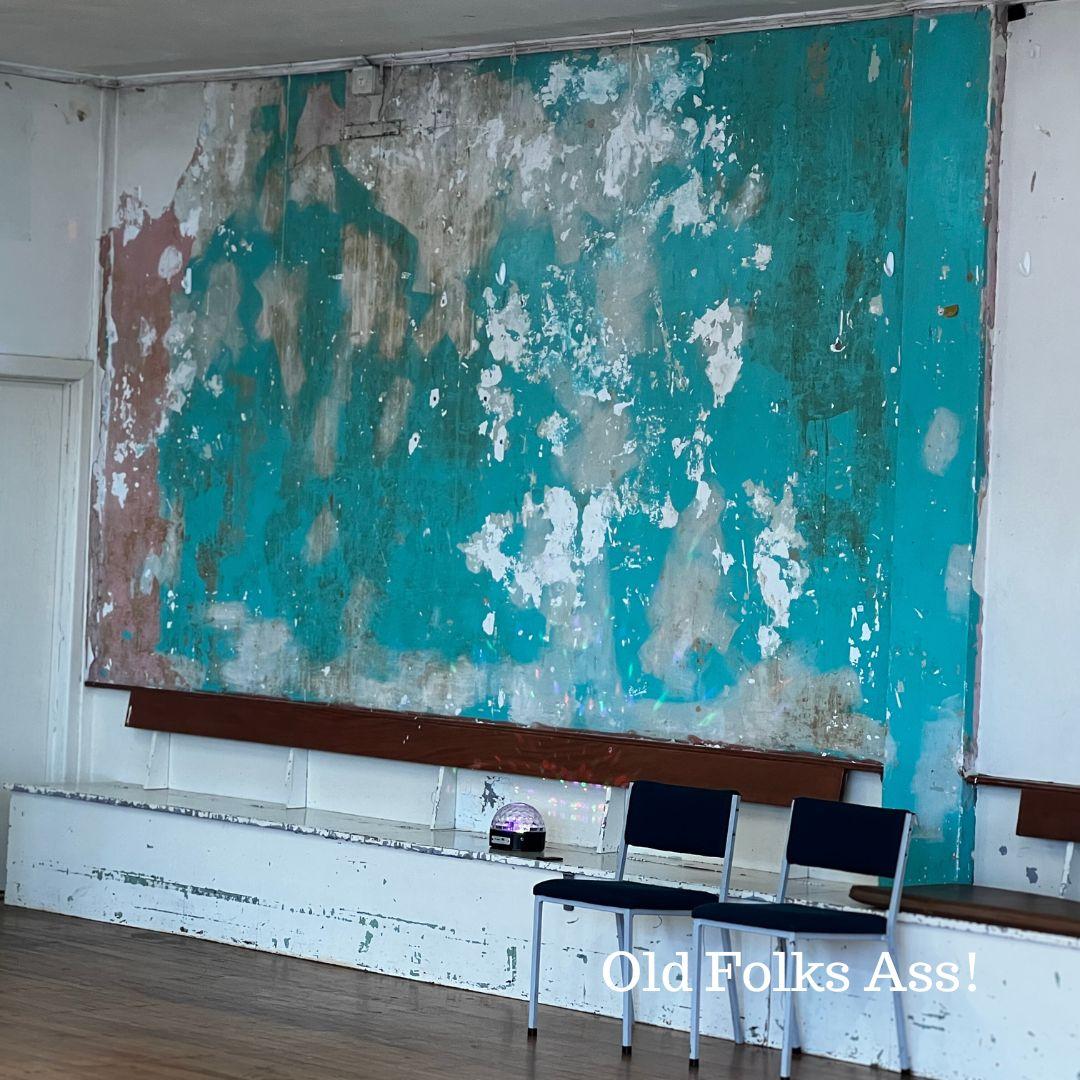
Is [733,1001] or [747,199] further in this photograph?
[747,199]

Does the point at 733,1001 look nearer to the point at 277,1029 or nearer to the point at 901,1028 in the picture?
the point at 901,1028

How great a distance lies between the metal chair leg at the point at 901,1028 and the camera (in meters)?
5.56

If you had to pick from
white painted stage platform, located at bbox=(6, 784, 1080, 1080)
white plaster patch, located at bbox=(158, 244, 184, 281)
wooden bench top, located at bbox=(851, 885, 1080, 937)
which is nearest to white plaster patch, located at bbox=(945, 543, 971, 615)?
wooden bench top, located at bbox=(851, 885, 1080, 937)

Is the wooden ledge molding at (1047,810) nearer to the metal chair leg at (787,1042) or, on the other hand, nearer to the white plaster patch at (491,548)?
the metal chair leg at (787,1042)

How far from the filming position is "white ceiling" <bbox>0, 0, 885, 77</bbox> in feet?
22.1

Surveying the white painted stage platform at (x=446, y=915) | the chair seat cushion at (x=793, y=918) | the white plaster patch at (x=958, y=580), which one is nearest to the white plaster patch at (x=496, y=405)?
the white painted stage platform at (x=446, y=915)

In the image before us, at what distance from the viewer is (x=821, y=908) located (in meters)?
5.64

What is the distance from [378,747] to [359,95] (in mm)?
2652

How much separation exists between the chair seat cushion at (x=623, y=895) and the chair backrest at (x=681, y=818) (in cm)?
18

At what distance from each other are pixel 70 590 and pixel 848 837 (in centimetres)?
408

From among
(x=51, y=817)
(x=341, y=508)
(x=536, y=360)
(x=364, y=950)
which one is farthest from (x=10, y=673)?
(x=536, y=360)

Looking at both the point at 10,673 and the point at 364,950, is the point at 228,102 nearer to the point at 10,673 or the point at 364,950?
the point at 10,673

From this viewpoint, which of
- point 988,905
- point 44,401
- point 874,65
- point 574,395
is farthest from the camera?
point 44,401

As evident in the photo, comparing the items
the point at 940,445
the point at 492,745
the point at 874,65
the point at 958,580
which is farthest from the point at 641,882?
the point at 874,65
